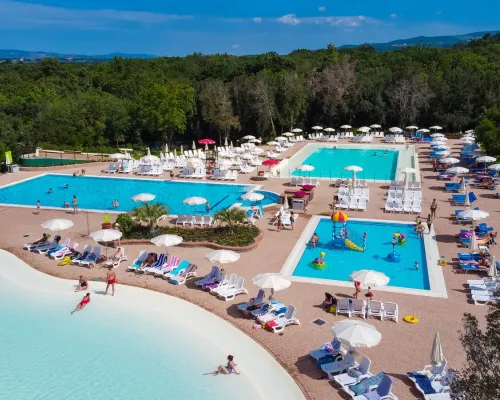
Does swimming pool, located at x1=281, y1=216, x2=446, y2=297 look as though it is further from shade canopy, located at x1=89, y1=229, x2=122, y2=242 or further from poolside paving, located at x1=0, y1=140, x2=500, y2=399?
shade canopy, located at x1=89, y1=229, x2=122, y2=242

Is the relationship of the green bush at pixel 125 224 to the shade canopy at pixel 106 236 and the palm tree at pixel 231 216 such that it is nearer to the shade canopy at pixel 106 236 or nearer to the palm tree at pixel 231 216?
the shade canopy at pixel 106 236

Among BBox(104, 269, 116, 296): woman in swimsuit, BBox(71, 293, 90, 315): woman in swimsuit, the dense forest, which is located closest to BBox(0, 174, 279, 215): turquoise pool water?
BBox(104, 269, 116, 296): woman in swimsuit

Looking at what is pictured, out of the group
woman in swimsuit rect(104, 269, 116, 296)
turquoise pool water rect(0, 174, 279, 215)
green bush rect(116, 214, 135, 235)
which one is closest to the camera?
woman in swimsuit rect(104, 269, 116, 296)

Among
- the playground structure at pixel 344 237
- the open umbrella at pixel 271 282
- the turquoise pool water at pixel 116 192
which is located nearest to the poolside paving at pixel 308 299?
the open umbrella at pixel 271 282

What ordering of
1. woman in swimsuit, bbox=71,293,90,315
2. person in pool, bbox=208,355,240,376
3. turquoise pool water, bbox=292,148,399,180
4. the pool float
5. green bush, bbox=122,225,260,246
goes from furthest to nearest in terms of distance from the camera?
turquoise pool water, bbox=292,148,399,180, green bush, bbox=122,225,260,246, woman in swimsuit, bbox=71,293,90,315, the pool float, person in pool, bbox=208,355,240,376

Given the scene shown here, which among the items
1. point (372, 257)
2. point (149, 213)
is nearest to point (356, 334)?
point (372, 257)

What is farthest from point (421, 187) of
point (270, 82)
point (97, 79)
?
point (97, 79)

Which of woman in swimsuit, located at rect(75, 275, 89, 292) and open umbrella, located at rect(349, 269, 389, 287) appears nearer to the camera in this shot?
open umbrella, located at rect(349, 269, 389, 287)
